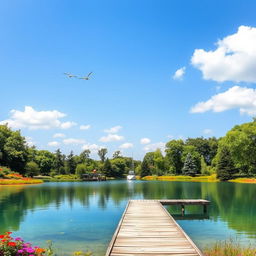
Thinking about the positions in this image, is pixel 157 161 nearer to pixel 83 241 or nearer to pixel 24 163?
pixel 24 163

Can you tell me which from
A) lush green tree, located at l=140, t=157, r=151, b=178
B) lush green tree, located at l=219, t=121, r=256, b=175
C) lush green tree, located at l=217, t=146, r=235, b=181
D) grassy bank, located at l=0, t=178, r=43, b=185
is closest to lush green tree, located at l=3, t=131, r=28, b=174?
grassy bank, located at l=0, t=178, r=43, b=185

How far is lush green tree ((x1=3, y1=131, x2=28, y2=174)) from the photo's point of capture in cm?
7550

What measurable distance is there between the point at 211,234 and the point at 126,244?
7530 mm

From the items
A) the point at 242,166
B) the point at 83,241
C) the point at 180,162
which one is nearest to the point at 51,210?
the point at 83,241

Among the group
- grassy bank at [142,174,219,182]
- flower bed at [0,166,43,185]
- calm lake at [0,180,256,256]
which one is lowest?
grassy bank at [142,174,219,182]

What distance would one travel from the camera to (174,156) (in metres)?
107

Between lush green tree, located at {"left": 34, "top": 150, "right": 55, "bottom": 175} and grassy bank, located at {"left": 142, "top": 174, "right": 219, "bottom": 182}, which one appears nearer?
grassy bank, located at {"left": 142, "top": 174, "right": 219, "bottom": 182}

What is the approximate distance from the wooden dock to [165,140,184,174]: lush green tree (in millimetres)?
90723

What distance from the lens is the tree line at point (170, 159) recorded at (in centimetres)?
7294

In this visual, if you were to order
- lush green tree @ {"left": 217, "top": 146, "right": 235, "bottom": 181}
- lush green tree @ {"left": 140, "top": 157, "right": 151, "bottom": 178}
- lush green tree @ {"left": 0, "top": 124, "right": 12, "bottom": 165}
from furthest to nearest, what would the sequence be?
1. lush green tree @ {"left": 140, "top": 157, "right": 151, "bottom": 178}
2. lush green tree @ {"left": 0, "top": 124, "right": 12, "bottom": 165}
3. lush green tree @ {"left": 217, "top": 146, "right": 235, "bottom": 181}

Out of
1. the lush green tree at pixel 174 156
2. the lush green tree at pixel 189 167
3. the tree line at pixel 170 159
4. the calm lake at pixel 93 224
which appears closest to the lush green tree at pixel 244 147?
the tree line at pixel 170 159

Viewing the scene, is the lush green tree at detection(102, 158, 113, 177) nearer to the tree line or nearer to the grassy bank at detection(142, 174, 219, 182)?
the tree line

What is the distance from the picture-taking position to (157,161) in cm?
11119

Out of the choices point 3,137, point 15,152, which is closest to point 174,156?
point 15,152
